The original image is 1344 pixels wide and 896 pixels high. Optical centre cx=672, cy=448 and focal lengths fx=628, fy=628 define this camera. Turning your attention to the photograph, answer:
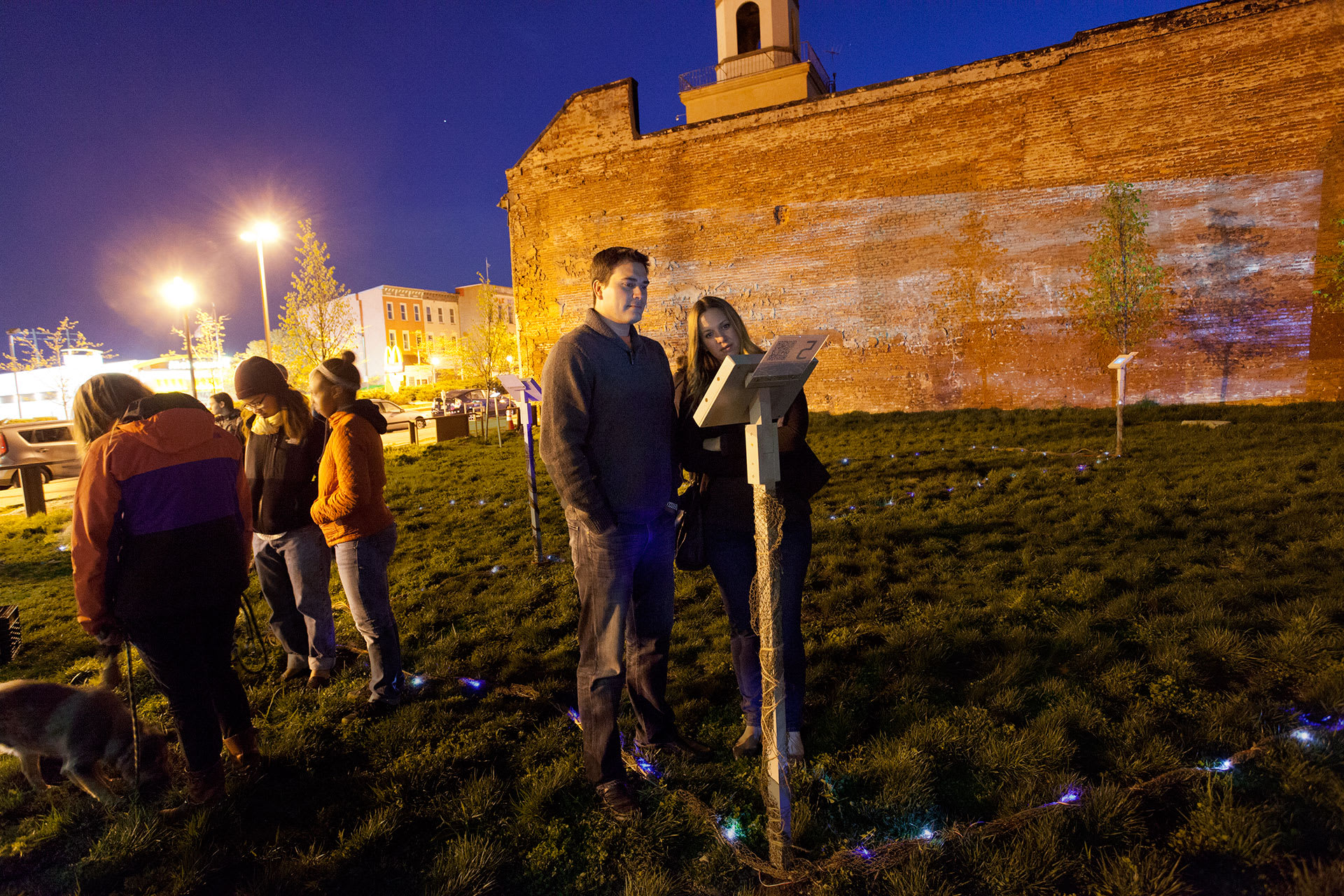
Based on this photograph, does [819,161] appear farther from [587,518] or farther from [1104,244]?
[587,518]

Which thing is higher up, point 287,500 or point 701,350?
point 701,350

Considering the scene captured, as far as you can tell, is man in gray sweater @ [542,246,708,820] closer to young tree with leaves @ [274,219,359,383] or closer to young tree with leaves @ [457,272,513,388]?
young tree with leaves @ [274,219,359,383]

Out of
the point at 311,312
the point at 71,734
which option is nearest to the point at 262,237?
the point at 311,312

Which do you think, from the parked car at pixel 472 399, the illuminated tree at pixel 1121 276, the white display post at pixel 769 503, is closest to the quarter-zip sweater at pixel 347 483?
the white display post at pixel 769 503

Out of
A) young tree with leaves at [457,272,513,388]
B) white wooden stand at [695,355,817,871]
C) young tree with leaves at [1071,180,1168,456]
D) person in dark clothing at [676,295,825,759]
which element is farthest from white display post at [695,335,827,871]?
young tree with leaves at [457,272,513,388]

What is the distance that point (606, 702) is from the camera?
8.56 ft

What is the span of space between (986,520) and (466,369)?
39.1 m

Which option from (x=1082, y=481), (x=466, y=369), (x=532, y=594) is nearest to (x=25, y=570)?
(x=532, y=594)

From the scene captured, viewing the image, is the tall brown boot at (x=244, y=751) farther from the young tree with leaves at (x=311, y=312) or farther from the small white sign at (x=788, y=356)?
the young tree with leaves at (x=311, y=312)

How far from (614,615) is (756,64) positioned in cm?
2350

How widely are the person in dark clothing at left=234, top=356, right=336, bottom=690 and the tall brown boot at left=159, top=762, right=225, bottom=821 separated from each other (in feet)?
3.35

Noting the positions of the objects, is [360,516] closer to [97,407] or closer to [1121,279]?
[97,407]

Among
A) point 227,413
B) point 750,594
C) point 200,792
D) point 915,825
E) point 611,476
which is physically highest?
point 227,413

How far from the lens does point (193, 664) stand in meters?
2.75
